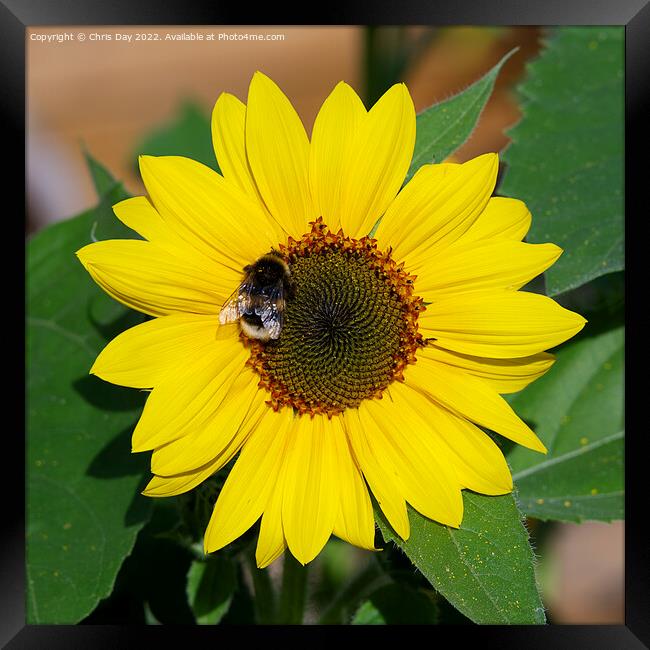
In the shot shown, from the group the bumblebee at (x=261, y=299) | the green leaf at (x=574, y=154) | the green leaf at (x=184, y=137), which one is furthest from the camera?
the green leaf at (x=184, y=137)

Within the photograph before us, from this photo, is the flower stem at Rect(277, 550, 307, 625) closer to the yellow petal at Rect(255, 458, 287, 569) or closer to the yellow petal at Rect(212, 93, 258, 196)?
the yellow petal at Rect(255, 458, 287, 569)

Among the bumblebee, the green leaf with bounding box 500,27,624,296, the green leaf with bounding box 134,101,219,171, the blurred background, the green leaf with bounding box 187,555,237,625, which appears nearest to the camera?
the bumblebee

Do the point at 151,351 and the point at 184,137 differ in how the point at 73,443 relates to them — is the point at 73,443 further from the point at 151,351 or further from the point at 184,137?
the point at 184,137

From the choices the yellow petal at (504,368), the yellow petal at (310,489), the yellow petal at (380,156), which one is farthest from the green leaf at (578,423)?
the yellow petal at (380,156)

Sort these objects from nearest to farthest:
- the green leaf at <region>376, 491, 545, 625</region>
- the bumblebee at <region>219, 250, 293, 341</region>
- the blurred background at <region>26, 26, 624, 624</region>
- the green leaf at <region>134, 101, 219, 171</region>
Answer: the green leaf at <region>376, 491, 545, 625</region> < the bumblebee at <region>219, 250, 293, 341</region> < the green leaf at <region>134, 101, 219, 171</region> < the blurred background at <region>26, 26, 624, 624</region>

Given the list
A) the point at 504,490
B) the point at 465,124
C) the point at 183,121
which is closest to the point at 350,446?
the point at 504,490

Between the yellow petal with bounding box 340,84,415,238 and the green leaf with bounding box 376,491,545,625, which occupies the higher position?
the yellow petal with bounding box 340,84,415,238

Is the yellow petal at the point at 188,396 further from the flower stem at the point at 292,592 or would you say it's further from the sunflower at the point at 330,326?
the flower stem at the point at 292,592

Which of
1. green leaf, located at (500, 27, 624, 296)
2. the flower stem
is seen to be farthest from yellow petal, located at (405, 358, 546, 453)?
the flower stem

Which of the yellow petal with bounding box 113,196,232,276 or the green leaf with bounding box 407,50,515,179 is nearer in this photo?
the yellow petal with bounding box 113,196,232,276
